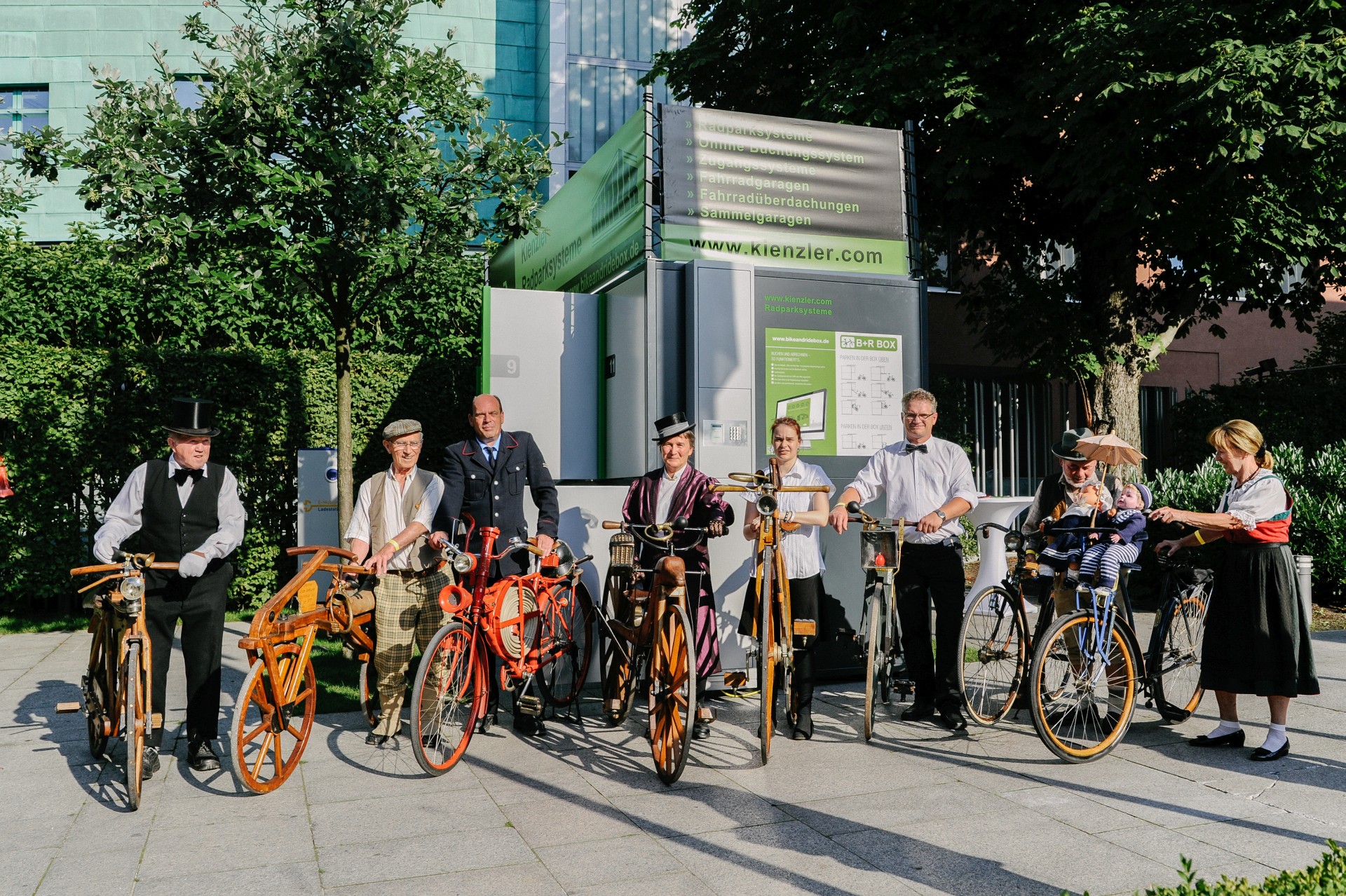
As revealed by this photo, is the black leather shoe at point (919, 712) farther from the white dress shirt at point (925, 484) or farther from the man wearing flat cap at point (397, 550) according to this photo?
the man wearing flat cap at point (397, 550)

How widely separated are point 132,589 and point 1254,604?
18.1ft

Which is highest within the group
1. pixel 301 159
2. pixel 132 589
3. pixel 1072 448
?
pixel 301 159

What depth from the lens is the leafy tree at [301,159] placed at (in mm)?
7754

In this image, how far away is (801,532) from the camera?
6074 mm

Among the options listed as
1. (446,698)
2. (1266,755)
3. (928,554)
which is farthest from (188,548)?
(1266,755)

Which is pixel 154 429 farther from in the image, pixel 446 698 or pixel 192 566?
pixel 446 698

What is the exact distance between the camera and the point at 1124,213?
11891mm

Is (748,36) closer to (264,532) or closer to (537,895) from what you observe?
(264,532)

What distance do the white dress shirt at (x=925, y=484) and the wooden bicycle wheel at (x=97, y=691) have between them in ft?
13.3

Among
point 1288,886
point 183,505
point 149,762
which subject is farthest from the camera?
point 183,505

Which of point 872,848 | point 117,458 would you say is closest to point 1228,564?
point 872,848

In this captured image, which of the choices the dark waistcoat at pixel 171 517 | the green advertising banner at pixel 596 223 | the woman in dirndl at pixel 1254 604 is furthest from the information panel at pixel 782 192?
the dark waistcoat at pixel 171 517

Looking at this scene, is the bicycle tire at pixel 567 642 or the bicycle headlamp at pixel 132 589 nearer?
the bicycle headlamp at pixel 132 589

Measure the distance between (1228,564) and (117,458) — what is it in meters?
9.87
